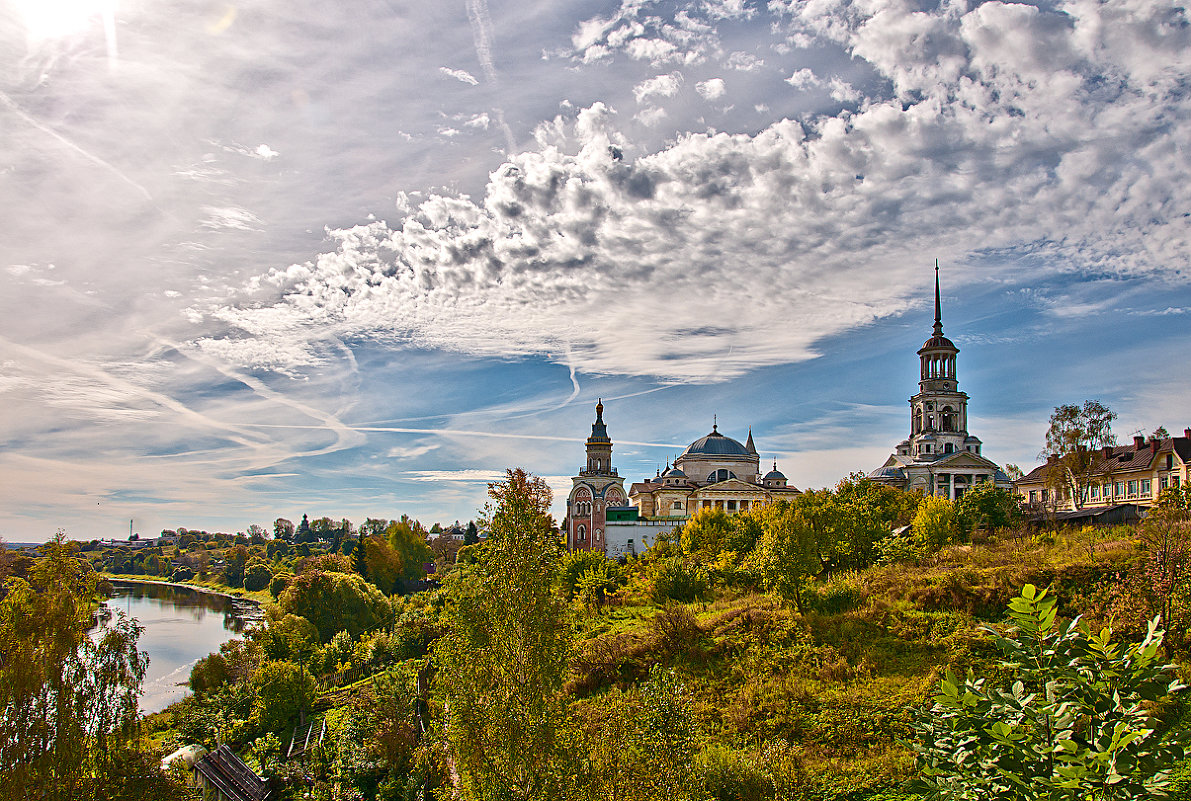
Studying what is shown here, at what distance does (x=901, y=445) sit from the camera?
60.9m

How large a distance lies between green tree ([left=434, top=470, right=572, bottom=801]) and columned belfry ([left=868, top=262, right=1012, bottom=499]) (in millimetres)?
49522

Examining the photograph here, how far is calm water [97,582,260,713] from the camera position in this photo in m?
32.6

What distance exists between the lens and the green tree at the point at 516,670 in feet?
23.9

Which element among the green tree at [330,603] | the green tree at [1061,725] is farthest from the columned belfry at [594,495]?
the green tree at [1061,725]

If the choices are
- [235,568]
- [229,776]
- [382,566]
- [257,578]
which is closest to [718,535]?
[229,776]

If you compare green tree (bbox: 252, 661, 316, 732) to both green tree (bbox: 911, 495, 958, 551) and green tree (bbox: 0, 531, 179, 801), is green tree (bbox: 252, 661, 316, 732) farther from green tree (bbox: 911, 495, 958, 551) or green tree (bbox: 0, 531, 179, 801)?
green tree (bbox: 911, 495, 958, 551)

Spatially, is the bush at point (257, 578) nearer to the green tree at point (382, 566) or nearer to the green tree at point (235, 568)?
the green tree at point (235, 568)

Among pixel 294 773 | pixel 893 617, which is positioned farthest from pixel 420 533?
pixel 893 617

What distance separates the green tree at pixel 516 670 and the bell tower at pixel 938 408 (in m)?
53.2

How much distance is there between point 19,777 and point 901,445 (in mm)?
61840

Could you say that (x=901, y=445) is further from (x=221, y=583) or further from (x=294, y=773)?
(x=221, y=583)

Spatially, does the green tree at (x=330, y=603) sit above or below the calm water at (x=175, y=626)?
above

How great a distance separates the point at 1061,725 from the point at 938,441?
57.9 m

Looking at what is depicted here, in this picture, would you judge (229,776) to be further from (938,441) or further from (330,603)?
(938,441)
